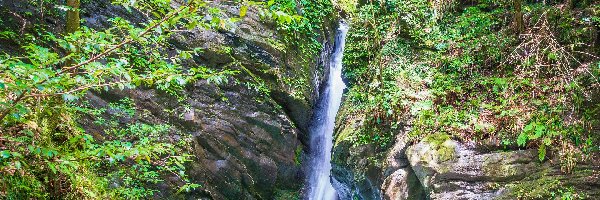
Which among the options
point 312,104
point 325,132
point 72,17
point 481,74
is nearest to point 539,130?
point 481,74

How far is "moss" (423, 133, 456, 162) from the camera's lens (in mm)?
6367

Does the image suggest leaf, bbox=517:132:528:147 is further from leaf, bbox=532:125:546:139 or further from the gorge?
leaf, bbox=532:125:546:139

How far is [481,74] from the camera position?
790 centimetres

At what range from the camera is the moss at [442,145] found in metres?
6.37

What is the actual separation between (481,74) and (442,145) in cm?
225

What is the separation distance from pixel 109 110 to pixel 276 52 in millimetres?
4431

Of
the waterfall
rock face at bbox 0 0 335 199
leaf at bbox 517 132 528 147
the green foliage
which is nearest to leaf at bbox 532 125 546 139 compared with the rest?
leaf at bbox 517 132 528 147

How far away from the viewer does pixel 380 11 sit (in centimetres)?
1088

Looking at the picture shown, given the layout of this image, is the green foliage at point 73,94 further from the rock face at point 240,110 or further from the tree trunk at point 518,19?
the tree trunk at point 518,19

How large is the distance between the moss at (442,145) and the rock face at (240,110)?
4235mm

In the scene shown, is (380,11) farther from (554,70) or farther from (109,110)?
(109,110)

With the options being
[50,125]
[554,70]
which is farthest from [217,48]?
[554,70]

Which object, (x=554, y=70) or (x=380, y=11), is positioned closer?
(x=554, y=70)

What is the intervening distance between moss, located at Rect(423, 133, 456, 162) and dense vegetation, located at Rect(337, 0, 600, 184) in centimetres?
16
